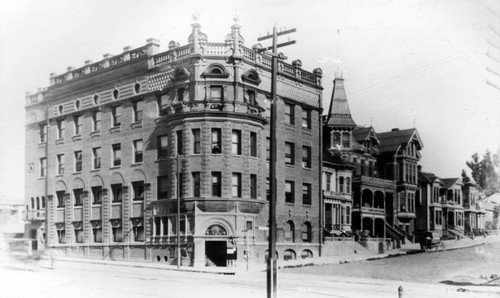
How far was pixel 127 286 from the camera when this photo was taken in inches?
845

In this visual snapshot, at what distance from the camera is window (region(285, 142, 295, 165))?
3959 centimetres

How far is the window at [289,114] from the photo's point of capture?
39156mm

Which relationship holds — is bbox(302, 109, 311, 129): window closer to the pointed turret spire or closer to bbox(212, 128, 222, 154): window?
bbox(212, 128, 222, 154): window

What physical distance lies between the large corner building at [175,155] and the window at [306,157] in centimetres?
7

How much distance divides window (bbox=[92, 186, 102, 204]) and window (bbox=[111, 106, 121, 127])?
4.33 m

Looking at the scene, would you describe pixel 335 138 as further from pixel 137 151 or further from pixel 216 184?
pixel 137 151

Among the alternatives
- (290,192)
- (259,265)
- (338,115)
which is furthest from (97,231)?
(338,115)

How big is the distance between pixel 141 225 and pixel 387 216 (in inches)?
1046

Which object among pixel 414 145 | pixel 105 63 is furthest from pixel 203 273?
pixel 414 145

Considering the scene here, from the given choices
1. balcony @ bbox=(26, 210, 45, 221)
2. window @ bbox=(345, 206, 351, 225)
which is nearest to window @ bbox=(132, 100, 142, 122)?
balcony @ bbox=(26, 210, 45, 221)

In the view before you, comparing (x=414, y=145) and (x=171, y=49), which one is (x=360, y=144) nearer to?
(x=414, y=145)

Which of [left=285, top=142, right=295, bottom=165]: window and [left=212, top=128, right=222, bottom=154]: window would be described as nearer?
[left=212, top=128, right=222, bottom=154]: window

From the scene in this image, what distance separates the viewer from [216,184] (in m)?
35.0

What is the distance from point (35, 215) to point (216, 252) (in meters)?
15.0
